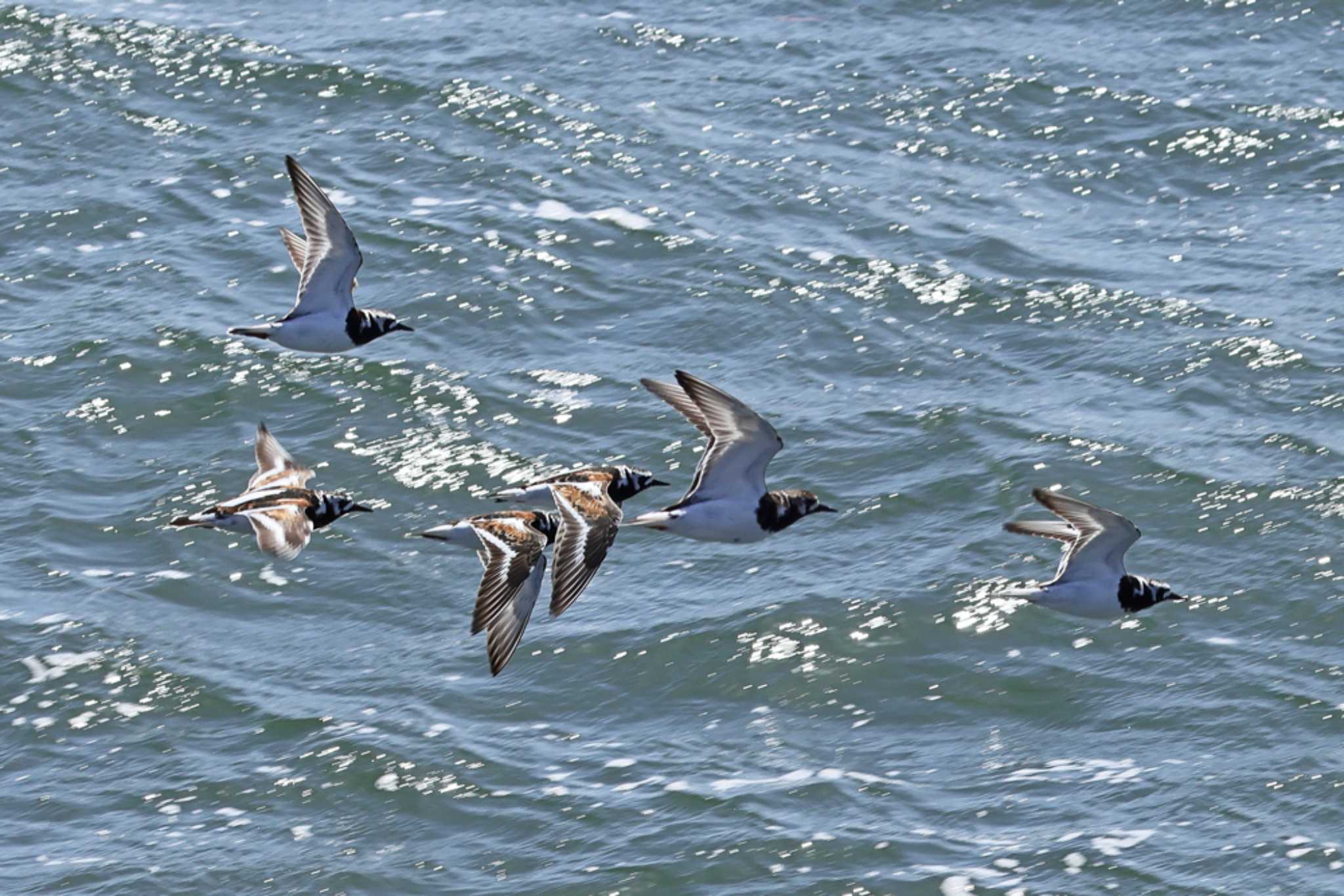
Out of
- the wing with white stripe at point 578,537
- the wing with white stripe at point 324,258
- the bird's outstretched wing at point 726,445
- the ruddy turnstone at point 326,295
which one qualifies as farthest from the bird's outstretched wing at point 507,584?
the wing with white stripe at point 324,258

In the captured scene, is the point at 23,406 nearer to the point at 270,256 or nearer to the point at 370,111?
the point at 270,256

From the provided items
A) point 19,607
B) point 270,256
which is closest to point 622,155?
point 270,256

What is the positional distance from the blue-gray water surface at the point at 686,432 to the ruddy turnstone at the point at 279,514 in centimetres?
339

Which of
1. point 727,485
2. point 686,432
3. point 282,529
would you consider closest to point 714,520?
point 727,485

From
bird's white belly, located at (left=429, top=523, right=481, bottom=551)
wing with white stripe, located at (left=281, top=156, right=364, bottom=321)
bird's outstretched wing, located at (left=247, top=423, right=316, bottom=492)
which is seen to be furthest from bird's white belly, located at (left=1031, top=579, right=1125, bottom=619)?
bird's outstretched wing, located at (left=247, top=423, right=316, bottom=492)

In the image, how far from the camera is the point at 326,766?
65.5ft

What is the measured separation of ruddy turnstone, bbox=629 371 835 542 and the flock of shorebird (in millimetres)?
10

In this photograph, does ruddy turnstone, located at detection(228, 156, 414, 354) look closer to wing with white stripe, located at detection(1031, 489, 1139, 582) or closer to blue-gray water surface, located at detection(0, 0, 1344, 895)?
blue-gray water surface, located at detection(0, 0, 1344, 895)

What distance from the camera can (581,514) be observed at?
16.5 metres

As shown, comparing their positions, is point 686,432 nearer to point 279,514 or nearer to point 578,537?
point 578,537

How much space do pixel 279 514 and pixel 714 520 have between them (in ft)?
11.1

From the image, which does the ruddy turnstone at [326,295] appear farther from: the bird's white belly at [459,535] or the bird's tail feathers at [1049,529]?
the bird's tail feathers at [1049,529]

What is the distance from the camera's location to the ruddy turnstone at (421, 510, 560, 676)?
55.6 feet

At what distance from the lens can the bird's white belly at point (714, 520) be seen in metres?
16.9
